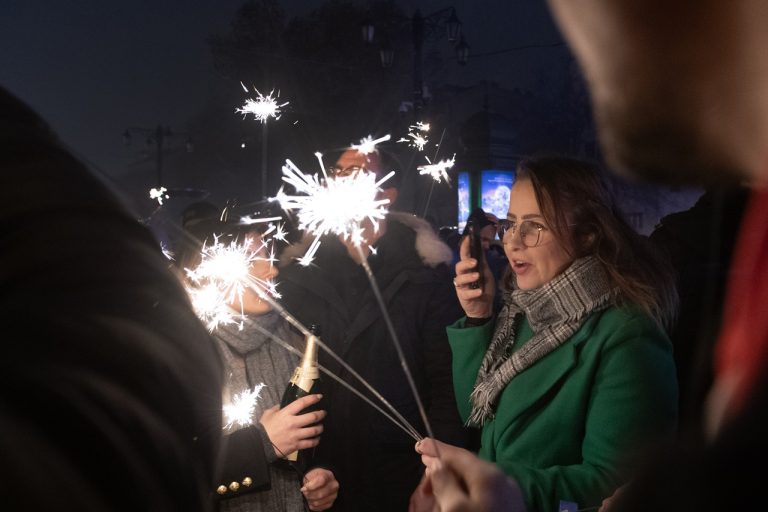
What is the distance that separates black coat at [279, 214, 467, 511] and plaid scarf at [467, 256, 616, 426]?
56cm

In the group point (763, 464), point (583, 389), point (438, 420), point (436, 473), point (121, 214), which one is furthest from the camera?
point (438, 420)

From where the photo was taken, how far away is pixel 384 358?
11.2ft

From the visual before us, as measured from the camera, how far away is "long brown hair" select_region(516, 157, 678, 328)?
2449 mm

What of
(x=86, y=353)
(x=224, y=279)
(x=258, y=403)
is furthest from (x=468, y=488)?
(x=224, y=279)

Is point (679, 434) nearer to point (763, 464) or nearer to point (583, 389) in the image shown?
point (763, 464)

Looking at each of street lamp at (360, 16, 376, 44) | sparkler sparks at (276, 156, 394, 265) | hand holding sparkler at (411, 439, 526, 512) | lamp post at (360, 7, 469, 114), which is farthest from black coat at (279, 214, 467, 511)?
street lamp at (360, 16, 376, 44)

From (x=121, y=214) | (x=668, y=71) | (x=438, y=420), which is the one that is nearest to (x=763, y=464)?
(x=668, y=71)

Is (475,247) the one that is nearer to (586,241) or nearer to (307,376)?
(586,241)

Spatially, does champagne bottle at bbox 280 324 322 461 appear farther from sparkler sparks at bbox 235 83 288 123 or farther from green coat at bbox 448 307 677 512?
sparkler sparks at bbox 235 83 288 123

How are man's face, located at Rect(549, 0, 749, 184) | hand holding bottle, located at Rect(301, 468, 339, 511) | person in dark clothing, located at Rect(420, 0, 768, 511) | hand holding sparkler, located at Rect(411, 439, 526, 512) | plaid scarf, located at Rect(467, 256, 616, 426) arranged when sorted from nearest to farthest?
1. person in dark clothing, located at Rect(420, 0, 768, 511)
2. man's face, located at Rect(549, 0, 749, 184)
3. hand holding sparkler, located at Rect(411, 439, 526, 512)
4. plaid scarf, located at Rect(467, 256, 616, 426)
5. hand holding bottle, located at Rect(301, 468, 339, 511)

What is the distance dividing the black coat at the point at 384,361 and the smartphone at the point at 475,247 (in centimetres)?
65

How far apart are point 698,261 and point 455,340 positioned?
1266mm

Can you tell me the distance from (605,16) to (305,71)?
2651cm

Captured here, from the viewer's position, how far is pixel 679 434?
56cm
